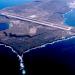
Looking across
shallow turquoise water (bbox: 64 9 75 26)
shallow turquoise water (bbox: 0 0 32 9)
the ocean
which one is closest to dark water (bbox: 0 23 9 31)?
the ocean

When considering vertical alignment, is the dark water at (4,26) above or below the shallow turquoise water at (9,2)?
below

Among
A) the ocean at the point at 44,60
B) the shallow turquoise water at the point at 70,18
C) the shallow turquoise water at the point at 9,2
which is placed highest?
the shallow turquoise water at the point at 9,2

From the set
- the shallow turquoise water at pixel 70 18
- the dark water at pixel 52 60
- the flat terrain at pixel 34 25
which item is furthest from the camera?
the shallow turquoise water at pixel 70 18

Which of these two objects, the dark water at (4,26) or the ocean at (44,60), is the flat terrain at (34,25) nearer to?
the dark water at (4,26)

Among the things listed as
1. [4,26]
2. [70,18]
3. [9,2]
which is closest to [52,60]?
[4,26]

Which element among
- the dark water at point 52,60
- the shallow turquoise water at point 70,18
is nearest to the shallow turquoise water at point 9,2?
the shallow turquoise water at point 70,18

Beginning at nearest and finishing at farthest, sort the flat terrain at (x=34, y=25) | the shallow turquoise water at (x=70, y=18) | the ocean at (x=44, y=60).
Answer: the ocean at (x=44, y=60), the flat terrain at (x=34, y=25), the shallow turquoise water at (x=70, y=18)

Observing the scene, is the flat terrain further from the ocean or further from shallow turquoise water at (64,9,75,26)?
the ocean
